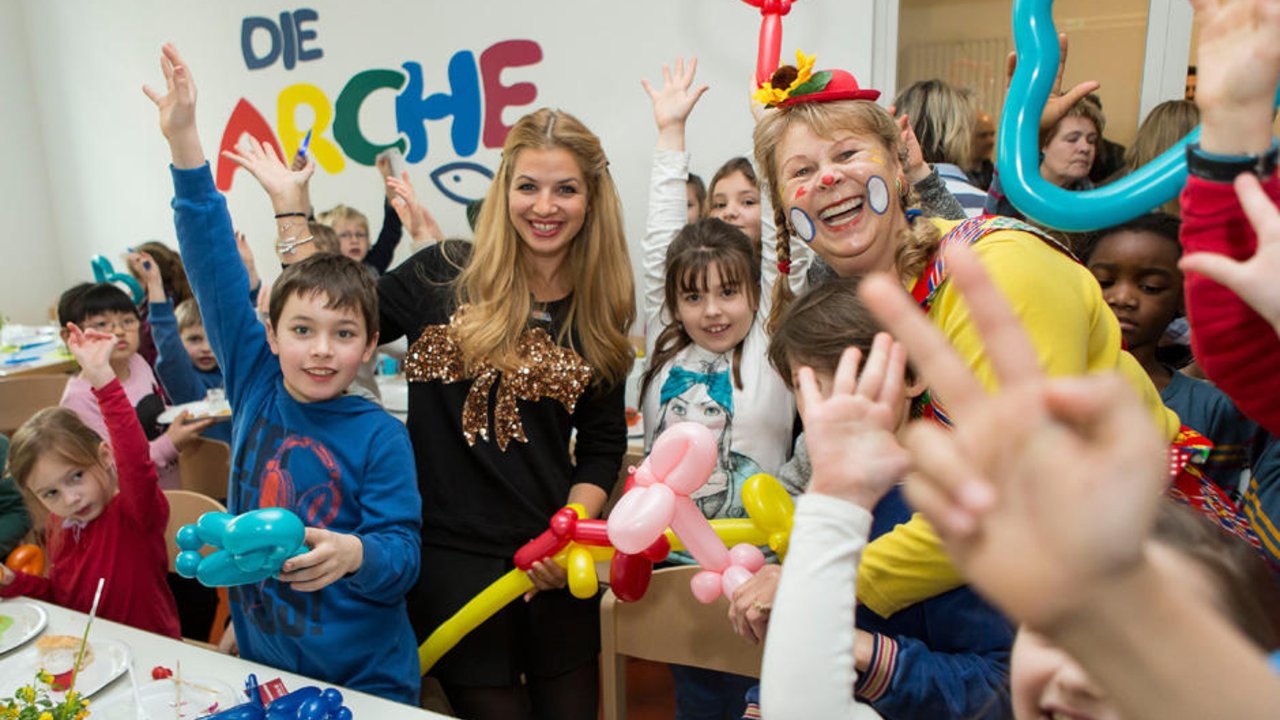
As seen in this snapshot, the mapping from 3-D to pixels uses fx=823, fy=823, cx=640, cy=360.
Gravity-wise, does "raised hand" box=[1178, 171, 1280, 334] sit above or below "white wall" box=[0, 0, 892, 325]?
below

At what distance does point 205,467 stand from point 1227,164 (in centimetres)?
280

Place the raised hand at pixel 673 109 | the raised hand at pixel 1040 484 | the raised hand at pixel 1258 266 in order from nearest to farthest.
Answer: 1. the raised hand at pixel 1040 484
2. the raised hand at pixel 1258 266
3. the raised hand at pixel 673 109

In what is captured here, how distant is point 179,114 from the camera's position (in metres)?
1.48

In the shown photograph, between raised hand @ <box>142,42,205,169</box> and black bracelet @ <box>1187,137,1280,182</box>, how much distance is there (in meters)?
1.48

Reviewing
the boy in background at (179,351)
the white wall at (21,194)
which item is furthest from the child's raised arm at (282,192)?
the white wall at (21,194)

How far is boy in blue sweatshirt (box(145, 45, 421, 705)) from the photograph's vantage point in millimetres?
1441

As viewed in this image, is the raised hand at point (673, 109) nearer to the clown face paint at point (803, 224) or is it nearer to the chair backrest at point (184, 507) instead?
the clown face paint at point (803, 224)

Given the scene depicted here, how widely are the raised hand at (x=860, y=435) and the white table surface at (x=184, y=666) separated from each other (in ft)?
2.72

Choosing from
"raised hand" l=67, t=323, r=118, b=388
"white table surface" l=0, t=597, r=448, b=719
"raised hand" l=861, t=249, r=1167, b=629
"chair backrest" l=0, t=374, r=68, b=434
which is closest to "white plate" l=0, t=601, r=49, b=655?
"white table surface" l=0, t=597, r=448, b=719

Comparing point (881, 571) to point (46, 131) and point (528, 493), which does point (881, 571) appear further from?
point (46, 131)

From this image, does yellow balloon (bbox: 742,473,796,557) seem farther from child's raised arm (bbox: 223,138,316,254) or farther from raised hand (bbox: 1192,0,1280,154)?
child's raised arm (bbox: 223,138,316,254)

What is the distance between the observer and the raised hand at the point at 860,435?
0.75 metres

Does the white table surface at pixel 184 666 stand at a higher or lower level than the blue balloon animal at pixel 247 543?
lower

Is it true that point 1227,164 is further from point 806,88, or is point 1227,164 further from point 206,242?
point 206,242
